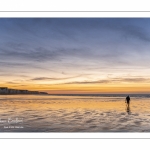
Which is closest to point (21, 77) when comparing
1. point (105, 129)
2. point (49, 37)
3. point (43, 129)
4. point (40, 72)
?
point (40, 72)

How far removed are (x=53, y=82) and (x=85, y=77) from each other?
1.48m

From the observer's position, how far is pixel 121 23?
29.7 feet

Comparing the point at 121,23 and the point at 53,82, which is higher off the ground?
the point at 121,23

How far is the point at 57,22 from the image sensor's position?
9.15 meters

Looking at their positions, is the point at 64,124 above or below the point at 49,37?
below
